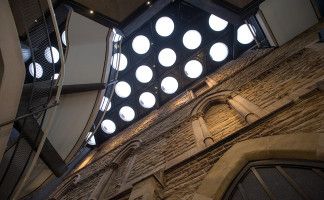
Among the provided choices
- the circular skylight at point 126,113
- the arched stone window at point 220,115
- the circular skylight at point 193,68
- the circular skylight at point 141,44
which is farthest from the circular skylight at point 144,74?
the arched stone window at point 220,115

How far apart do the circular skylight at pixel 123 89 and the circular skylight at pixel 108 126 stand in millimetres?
1430

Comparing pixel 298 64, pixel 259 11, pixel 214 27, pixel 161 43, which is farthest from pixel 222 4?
pixel 161 43

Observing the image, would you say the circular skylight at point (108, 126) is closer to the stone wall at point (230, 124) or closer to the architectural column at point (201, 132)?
the stone wall at point (230, 124)

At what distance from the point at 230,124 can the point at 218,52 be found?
276 inches

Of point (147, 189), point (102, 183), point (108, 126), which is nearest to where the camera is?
point (147, 189)

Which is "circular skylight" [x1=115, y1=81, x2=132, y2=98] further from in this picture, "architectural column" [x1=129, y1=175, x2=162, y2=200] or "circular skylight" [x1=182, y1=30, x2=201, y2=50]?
"architectural column" [x1=129, y1=175, x2=162, y2=200]

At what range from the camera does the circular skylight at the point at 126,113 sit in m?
13.4

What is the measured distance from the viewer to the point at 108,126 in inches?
533

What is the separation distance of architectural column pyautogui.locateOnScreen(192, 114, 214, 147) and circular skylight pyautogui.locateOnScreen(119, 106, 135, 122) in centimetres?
679

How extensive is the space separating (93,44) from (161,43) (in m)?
7.07


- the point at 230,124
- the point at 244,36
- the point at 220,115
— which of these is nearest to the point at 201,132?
the point at 230,124

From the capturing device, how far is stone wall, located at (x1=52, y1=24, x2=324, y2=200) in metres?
4.12

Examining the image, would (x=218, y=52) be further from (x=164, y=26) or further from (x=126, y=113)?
(x=126, y=113)

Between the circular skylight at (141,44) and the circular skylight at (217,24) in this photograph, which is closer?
the circular skylight at (217,24)
